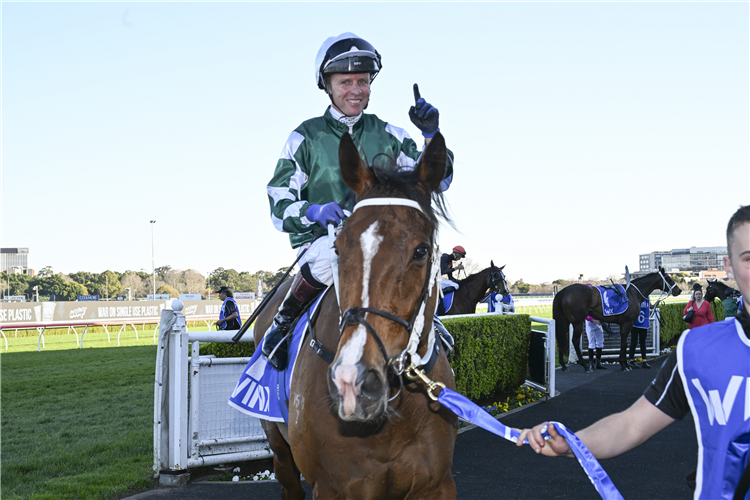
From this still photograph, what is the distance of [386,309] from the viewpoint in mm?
1977

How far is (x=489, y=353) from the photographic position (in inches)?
344

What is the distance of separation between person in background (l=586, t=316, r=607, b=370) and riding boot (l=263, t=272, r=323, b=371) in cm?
1165

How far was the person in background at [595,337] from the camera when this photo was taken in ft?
44.5

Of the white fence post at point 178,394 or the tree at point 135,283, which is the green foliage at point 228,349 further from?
the tree at point 135,283

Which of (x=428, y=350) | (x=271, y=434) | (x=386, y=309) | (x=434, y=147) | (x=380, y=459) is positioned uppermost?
(x=434, y=147)

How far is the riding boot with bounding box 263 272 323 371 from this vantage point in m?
2.99

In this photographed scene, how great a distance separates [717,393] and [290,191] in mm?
2133

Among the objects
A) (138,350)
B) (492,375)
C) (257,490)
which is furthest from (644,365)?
(138,350)

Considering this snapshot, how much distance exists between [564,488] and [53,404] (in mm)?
8349

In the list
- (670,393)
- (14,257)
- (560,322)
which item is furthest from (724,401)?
(14,257)

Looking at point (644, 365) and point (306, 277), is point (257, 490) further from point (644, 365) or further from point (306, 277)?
point (644, 365)

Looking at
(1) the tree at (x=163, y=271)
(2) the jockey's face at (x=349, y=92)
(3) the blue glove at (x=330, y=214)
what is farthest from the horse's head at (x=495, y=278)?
(1) the tree at (x=163, y=271)

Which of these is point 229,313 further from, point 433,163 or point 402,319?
point 402,319

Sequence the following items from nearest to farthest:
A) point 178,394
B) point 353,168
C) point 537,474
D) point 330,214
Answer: point 353,168 < point 330,214 < point 178,394 < point 537,474
